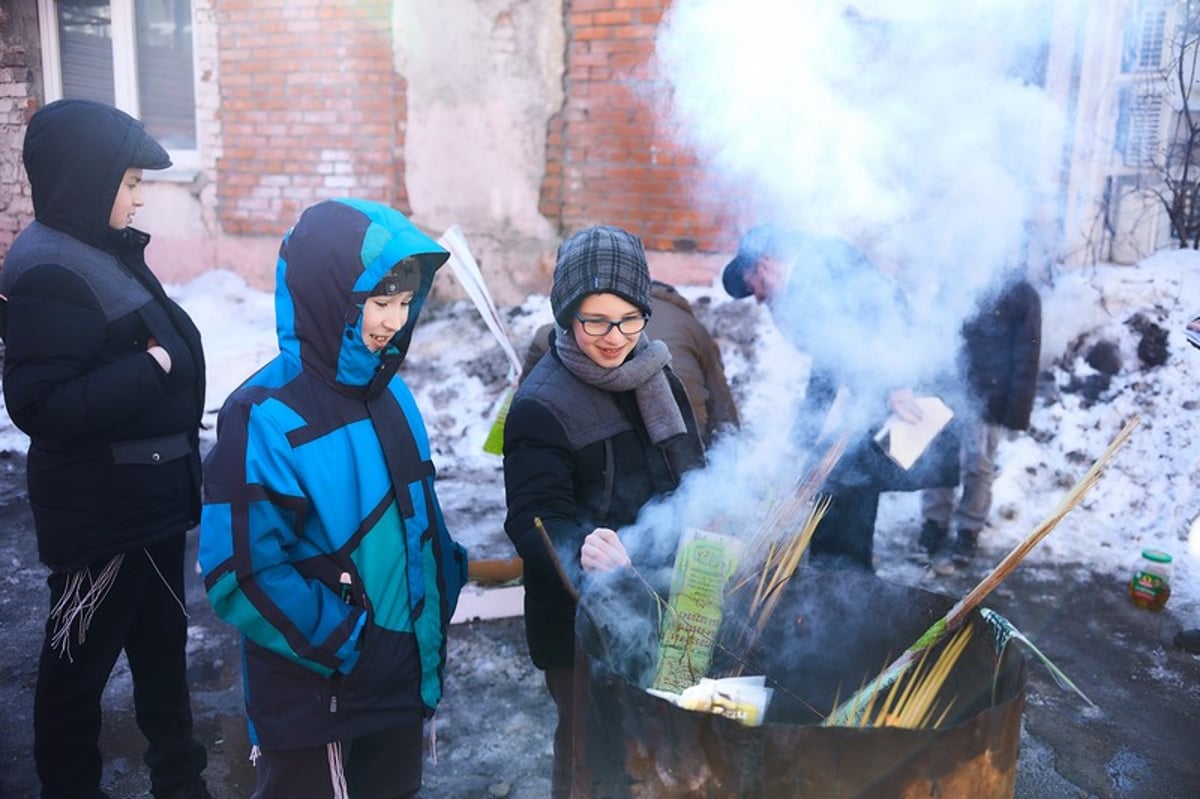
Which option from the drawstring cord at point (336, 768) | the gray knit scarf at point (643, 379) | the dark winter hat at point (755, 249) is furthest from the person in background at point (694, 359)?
the drawstring cord at point (336, 768)

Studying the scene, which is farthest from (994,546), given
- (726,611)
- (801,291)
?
(726,611)

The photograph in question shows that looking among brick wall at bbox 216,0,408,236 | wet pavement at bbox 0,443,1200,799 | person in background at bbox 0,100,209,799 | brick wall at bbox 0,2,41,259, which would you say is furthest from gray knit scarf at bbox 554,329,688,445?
brick wall at bbox 0,2,41,259

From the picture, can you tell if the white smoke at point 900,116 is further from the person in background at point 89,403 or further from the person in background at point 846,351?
the person in background at point 89,403

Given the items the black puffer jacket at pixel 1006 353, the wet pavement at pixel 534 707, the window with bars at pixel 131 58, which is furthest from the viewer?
the window with bars at pixel 131 58

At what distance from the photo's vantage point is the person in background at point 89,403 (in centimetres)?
252

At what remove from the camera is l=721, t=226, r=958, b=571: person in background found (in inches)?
164

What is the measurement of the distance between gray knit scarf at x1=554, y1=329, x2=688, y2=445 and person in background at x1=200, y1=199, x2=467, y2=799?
43 centimetres

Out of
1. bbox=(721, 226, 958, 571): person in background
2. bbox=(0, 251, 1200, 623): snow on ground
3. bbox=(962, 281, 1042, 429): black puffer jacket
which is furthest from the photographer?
bbox=(0, 251, 1200, 623): snow on ground

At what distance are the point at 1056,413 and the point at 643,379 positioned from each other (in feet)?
15.8

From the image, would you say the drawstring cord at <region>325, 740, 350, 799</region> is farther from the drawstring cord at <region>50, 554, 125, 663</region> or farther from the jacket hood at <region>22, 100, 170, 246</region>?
the jacket hood at <region>22, 100, 170, 246</region>

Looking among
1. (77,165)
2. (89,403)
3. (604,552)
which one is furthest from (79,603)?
(604,552)

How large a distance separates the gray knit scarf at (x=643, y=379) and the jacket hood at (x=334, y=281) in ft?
1.56

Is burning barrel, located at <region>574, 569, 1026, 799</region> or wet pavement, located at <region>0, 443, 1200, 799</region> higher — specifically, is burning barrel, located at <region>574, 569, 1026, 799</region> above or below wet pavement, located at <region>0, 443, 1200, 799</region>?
above

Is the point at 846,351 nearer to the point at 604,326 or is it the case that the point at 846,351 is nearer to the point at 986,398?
the point at 986,398
